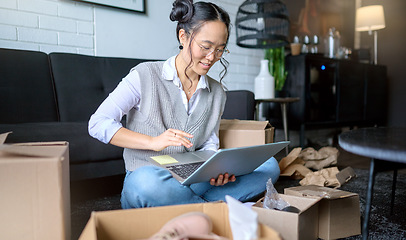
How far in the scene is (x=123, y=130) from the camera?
39.0 inches

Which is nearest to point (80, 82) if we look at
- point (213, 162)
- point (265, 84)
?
point (213, 162)

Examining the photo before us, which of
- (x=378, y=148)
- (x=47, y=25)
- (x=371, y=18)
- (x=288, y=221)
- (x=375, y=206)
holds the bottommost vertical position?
(x=375, y=206)

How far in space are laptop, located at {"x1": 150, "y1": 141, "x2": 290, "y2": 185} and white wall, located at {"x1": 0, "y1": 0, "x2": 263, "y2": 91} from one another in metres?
1.16

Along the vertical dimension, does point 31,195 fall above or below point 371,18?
below

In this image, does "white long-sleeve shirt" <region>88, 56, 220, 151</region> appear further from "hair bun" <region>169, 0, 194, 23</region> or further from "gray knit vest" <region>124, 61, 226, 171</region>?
"hair bun" <region>169, 0, 194, 23</region>

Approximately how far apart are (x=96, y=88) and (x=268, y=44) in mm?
1518

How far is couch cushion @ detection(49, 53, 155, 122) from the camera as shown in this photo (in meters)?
1.71

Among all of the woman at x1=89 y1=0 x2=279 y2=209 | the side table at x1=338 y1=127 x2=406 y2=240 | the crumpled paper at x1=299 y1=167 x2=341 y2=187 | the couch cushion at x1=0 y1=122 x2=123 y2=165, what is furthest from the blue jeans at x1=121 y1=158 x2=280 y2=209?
the crumpled paper at x1=299 y1=167 x2=341 y2=187

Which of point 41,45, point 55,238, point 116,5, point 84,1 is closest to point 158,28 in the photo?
point 116,5

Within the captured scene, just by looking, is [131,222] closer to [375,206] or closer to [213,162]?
[213,162]

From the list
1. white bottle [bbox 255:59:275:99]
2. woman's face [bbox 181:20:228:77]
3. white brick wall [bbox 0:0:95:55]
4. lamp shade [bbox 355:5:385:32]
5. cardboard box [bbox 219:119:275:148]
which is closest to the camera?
woman's face [bbox 181:20:228:77]

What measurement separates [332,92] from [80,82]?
2549mm

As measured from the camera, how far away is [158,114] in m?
1.10

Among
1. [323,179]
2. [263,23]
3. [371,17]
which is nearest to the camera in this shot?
[323,179]
